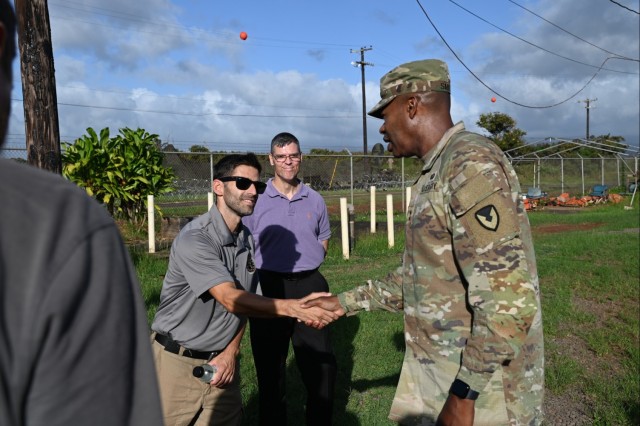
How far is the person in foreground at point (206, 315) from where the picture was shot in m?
3.36

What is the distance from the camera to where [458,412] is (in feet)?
7.77

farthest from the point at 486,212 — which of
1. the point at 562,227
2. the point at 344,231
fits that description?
the point at 562,227

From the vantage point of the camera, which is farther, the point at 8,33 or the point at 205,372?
the point at 205,372

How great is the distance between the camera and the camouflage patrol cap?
2.67 metres

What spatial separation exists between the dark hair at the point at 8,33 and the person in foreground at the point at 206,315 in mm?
2488

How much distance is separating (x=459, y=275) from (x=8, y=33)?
194cm

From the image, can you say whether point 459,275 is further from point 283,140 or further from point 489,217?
point 283,140

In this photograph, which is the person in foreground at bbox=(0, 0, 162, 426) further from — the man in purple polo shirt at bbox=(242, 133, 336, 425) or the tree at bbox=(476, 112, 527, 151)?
the tree at bbox=(476, 112, 527, 151)

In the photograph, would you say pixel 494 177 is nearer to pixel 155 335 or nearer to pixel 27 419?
pixel 27 419

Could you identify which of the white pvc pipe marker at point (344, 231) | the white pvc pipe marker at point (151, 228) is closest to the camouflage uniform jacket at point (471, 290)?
the white pvc pipe marker at point (344, 231)

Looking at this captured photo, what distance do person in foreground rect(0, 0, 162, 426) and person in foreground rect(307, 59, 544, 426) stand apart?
5.47ft

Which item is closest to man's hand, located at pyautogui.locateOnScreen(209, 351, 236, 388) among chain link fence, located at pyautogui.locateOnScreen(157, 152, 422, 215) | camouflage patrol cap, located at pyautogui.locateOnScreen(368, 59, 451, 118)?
camouflage patrol cap, located at pyautogui.locateOnScreen(368, 59, 451, 118)

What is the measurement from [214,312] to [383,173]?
95.9ft

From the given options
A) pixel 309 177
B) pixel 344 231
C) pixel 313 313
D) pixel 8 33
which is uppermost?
pixel 309 177
